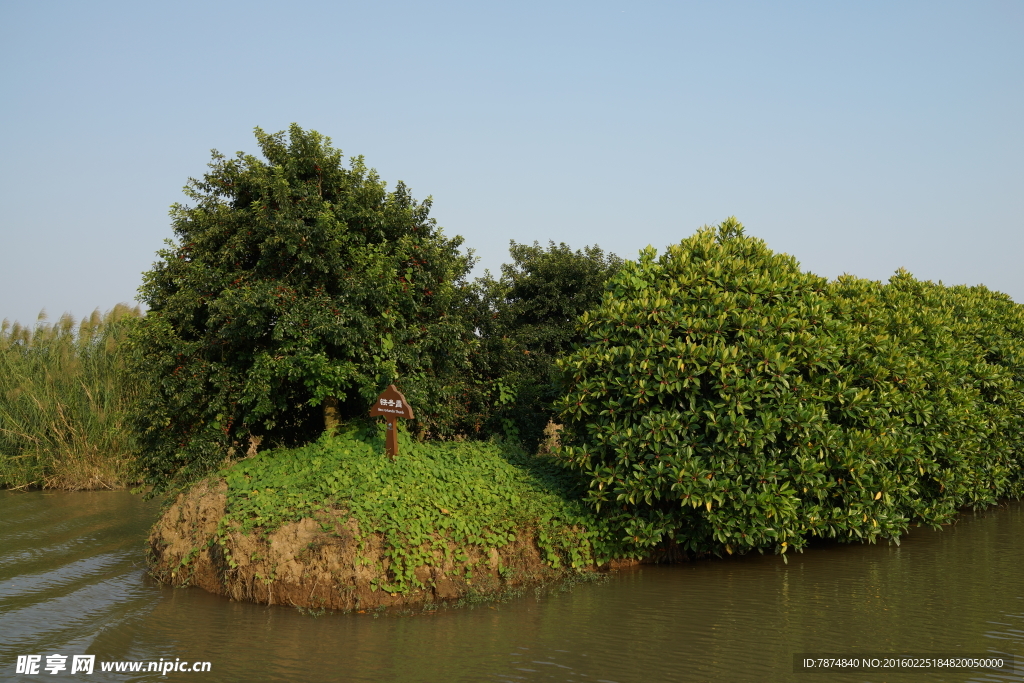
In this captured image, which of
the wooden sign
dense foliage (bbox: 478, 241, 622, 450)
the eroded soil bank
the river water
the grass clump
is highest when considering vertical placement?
dense foliage (bbox: 478, 241, 622, 450)

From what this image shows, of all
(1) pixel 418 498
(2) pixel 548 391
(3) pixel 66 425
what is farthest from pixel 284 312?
(3) pixel 66 425

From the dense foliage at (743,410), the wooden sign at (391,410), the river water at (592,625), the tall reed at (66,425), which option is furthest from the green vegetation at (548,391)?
the tall reed at (66,425)

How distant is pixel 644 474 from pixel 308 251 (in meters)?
5.64

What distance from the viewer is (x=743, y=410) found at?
373 inches

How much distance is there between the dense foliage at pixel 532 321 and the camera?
45.0 feet

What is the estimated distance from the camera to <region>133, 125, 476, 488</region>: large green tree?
10.6 m

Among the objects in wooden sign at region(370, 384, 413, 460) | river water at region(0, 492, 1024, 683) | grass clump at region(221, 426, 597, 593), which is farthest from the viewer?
wooden sign at region(370, 384, 413, 460)

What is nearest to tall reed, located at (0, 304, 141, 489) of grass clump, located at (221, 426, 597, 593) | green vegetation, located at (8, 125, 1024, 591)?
green vegetation, located at (8, 125, 1024, 591)

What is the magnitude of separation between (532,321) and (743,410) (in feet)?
24.2

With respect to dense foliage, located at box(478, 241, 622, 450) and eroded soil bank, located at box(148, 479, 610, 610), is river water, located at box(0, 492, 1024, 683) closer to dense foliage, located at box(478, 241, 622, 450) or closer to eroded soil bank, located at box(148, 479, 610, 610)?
eroded soil bank, located at box(148, 479, 610, 610)

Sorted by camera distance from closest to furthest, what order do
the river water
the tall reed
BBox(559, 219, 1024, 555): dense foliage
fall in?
1. the river water
2. BBox(559, 219, 1024, 555): dense foliage
3. the tall reed

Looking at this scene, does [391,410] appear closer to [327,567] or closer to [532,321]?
[327,567]

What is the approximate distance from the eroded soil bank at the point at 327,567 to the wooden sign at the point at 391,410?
1.46m

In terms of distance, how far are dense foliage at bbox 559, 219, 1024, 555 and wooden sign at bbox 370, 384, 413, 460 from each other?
2.18 m
